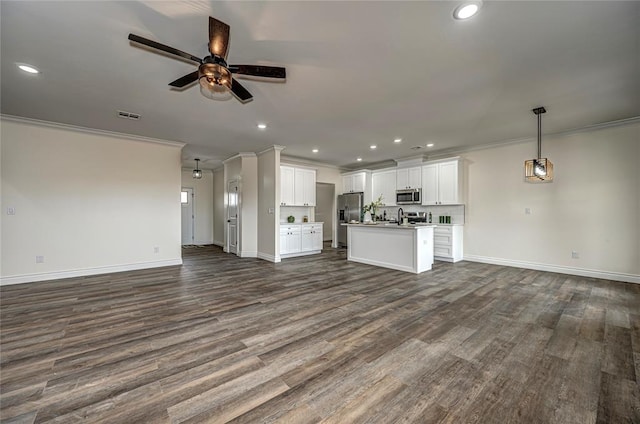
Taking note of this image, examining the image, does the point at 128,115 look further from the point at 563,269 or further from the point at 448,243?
the point at 563,269

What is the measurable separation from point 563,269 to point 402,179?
4.00 metres

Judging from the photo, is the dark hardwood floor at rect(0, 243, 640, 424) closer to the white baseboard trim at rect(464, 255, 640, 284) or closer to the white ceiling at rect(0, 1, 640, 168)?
the white baseboard trim at rect(464, 255, 640, 284)

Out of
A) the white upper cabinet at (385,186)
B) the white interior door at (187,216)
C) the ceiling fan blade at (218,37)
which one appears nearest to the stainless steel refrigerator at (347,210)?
the white upper cabinet at (385,186)

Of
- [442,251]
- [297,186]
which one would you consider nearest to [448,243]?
[442,251]

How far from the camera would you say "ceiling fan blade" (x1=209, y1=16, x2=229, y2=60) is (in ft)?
6.36

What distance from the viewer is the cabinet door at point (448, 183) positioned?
6316 millimetres

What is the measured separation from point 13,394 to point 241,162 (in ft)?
19.3

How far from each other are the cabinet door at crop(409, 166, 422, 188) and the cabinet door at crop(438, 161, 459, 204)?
0.55 m

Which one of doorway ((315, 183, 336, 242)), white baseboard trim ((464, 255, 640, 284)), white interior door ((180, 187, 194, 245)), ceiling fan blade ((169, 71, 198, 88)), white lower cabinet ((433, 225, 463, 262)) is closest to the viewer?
ceiling fan blade ((169, 71, 198, 88))

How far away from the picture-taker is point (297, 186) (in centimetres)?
736

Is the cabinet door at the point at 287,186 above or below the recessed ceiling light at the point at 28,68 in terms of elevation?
below

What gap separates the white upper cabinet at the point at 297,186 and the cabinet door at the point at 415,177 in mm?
2831

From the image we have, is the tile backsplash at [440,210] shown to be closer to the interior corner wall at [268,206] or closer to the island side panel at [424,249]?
the island side panel at [424,249]

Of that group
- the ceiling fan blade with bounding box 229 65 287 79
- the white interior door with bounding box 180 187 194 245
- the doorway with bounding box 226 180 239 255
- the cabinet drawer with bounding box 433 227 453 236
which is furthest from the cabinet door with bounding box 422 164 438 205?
the white interior door with bounding box 180 187 194 245
